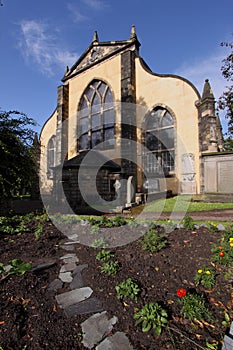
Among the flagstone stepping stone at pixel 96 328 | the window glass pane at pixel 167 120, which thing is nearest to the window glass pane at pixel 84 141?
the window glass pane at pixel 167 120

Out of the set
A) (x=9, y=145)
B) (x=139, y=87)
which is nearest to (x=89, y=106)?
(x=139, y=87)

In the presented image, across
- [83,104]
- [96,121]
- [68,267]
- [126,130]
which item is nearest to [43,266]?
[68,267]

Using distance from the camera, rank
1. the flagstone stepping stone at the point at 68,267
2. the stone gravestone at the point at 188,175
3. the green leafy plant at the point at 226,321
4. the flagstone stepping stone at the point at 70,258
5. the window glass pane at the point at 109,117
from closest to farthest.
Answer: the green leafy plant at the point at 226,321 < the flagstone stepping stone at the point at 68,267 < the flagstone stepping stone at the point at 70,258 < the stone gravestone at the point at 188,175 < the window glass pane at the point at 109,117

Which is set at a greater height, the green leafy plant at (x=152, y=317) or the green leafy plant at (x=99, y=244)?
the green leafy plant at (x=99, y=244)

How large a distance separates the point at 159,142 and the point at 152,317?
512 inches

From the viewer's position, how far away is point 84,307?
201 centimetres

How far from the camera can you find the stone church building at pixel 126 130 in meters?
11.3

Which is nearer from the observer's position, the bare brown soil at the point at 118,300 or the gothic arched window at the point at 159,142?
Answer: the bare brown soil at the point at 118,300

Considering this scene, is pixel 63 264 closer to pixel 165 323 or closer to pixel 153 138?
pixel 165 323

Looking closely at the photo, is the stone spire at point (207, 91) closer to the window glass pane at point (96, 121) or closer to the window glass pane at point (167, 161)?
the window glass pane at point (167, 161)

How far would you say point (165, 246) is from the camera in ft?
10.8

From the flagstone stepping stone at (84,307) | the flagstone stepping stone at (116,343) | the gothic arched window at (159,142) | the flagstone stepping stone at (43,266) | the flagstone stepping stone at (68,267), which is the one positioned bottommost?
the flagstone stepping stone at (116,343)

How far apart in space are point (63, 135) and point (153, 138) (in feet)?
28.7

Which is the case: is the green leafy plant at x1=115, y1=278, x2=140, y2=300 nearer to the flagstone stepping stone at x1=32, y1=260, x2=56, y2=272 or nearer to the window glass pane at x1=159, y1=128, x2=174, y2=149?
the flagstone stepping stone at x1=32, y1=260, x2=56, y2=272
